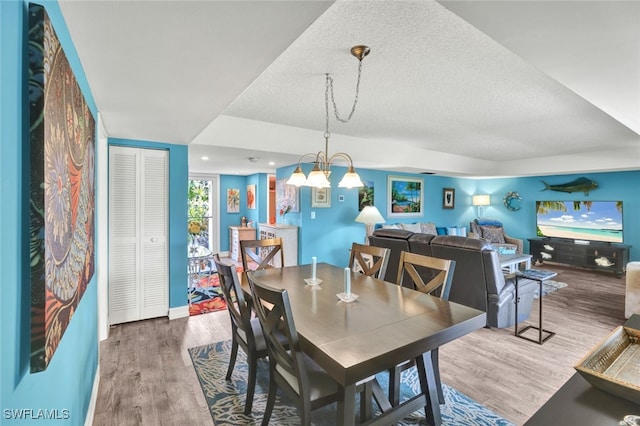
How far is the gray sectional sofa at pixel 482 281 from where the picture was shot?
10.4ft

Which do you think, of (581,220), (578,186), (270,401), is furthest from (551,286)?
(270,401)

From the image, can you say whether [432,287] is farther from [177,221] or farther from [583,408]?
Result: [177,221]

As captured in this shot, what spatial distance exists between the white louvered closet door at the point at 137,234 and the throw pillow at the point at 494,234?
6.90 metres

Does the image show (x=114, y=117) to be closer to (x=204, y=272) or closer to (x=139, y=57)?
(x=139, y=57)

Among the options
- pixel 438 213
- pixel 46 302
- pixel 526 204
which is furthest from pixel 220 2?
pixel 526 204

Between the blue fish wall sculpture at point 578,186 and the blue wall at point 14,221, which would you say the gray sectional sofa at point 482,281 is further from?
the blue fish wall sculpture at point 578,186

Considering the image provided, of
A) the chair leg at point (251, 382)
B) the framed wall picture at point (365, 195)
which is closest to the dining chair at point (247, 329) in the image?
the chair leg at point (251, 382)

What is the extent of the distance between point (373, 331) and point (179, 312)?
292 cm

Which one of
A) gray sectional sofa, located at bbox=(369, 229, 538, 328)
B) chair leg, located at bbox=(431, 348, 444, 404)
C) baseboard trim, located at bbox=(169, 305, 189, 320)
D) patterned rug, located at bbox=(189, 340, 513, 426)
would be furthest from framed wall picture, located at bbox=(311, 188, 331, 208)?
chair leg, located at bbox=(431, 348, 444, 404)

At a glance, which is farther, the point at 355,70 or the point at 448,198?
the point at 448,198

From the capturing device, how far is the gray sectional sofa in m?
3.17

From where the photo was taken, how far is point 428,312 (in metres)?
1.80

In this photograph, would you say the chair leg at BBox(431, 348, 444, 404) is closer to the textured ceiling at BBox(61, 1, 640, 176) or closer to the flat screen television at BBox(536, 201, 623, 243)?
the textured ceiling at BBox(61, 1, 640, 176)

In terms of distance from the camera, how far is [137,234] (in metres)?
3.47
